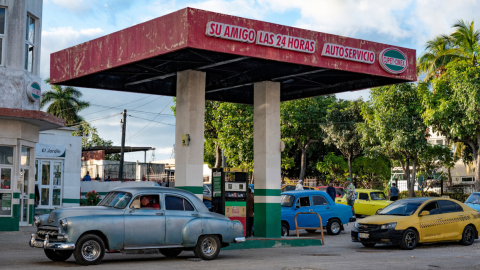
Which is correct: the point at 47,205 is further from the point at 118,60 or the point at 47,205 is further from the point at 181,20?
the point at 181,20

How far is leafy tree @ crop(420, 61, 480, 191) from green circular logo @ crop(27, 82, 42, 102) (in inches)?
910

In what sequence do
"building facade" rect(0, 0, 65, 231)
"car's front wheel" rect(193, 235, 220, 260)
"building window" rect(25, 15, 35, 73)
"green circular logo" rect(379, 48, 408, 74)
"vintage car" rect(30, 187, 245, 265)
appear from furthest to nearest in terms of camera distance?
1. "building window" rect(25, 15, 35, 73)
2. "building facade" rect(0, 0, 65, 231)
3. "green circular logo" rect(379, 48, 408, 74)
4. "car's front wheel" rect(193, 235, 220, 260)
5. "vintage car" rect(30, 187, 245, 265)

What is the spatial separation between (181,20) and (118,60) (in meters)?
2.40

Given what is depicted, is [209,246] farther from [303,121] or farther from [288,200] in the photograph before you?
[303,121]

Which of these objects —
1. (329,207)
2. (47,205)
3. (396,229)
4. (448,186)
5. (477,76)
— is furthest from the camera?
(448,186)

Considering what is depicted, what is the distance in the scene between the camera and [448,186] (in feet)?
131

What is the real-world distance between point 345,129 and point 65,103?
3024cm

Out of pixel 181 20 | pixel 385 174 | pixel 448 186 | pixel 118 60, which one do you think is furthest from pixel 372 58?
pixel 385 174

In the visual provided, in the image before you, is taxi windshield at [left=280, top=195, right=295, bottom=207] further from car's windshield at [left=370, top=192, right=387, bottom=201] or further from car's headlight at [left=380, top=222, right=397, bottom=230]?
car's windshield at [left=370, top=192, right=387, bottom=201]

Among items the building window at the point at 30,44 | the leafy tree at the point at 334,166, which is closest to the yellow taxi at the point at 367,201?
the building window at the point at 30,44

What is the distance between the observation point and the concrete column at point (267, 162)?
651 inches

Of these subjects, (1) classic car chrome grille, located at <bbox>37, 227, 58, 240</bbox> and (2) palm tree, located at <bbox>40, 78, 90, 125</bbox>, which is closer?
(1) classic car chrome grille, located at <bbox>37, 227, 58, 240</bbox>

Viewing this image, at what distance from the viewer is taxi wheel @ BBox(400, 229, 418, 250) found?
1502 centimetres

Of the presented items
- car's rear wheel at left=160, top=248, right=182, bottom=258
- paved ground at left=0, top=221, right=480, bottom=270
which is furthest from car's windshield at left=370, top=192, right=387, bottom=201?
car's rear wheel at left=160, top=248, right=182, bottom=258
